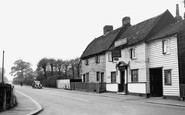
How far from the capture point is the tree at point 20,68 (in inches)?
4923

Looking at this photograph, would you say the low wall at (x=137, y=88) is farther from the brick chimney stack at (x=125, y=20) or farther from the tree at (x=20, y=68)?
the tree at (x=20, y=68)

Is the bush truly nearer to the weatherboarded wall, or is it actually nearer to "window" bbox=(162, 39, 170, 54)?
the weatherboarded wall

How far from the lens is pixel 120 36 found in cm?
3447

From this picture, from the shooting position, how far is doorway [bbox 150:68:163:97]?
24.9 m

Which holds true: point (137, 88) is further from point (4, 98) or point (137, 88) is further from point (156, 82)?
point (4, 98)

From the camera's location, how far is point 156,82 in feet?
82.2

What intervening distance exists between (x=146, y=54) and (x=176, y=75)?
4.75 m

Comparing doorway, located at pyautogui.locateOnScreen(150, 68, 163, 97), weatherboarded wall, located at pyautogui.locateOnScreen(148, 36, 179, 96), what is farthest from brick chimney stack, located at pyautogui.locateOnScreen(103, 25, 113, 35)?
doorway, located at pyautogui.locateOnScreen(150, 68, 163, 97)

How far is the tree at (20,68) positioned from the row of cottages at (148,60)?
314ft

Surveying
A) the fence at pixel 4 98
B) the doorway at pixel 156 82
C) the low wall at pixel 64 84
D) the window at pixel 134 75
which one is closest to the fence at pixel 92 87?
the low wall at pixel 64 84

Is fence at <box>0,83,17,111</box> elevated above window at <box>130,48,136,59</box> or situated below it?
below

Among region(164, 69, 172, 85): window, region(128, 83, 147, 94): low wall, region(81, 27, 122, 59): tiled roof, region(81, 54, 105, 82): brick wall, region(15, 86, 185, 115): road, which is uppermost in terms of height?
region(81, 27, 122, 59): tiled roof

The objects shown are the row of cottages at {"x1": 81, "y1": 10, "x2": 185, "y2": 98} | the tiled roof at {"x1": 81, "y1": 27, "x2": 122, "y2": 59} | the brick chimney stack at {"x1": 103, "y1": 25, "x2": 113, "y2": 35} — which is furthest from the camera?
the brick chimney stack at {"x1": 103, "y1": 25, "x2": 113, "y2": 35}

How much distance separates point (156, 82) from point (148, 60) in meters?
2.33
